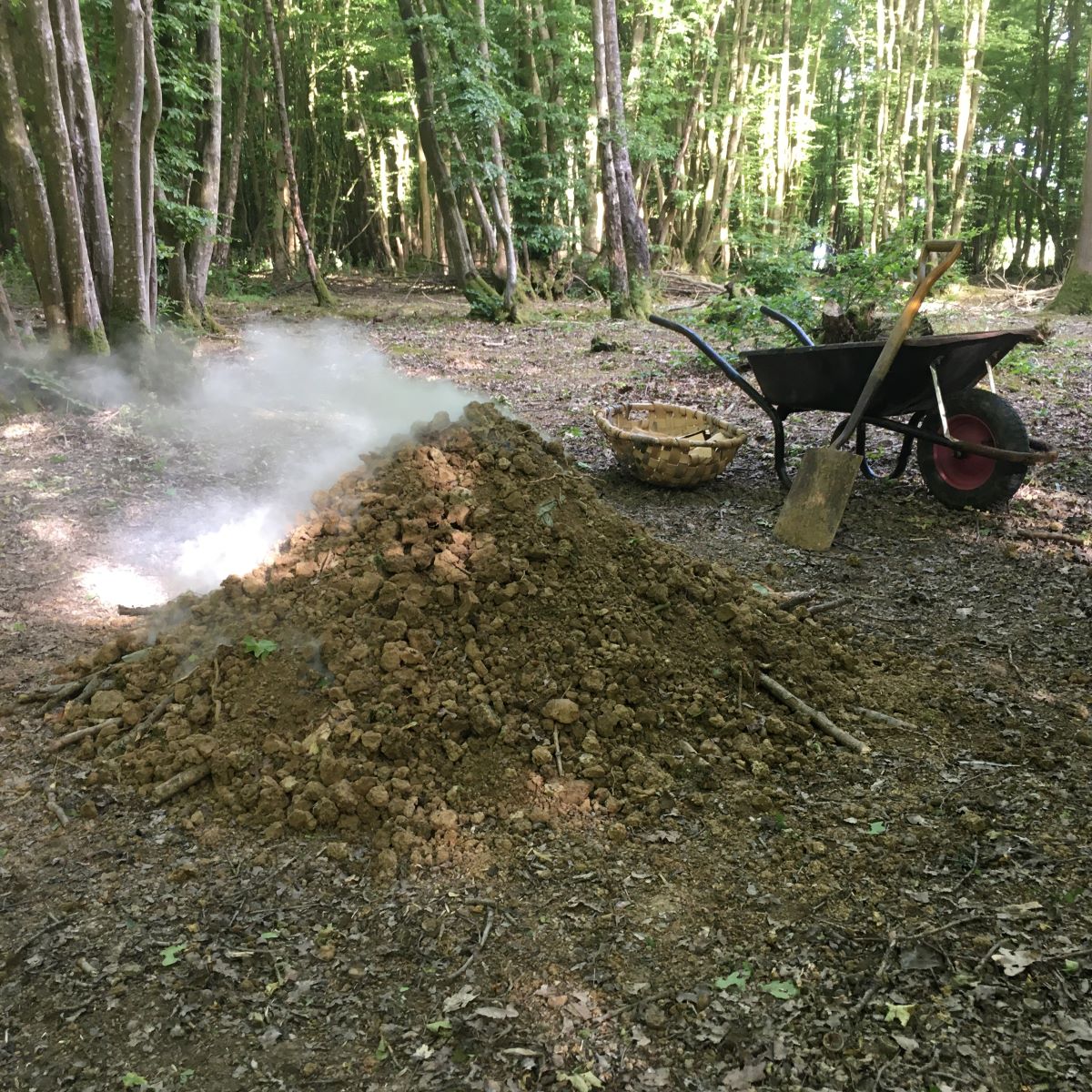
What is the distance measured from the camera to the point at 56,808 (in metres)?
2.41

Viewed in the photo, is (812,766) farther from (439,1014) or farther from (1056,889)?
(439,1014)

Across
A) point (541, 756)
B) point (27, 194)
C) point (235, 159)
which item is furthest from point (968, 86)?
point (541, 756)

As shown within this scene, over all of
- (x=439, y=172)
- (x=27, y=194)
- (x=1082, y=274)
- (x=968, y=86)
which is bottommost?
(x=1082, y=274)

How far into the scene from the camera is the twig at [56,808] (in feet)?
7.79

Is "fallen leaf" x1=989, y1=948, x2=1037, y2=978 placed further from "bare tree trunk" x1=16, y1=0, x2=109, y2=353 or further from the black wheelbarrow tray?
"bare tree trunk" x1=16, y1=0, x2=109, y2=353

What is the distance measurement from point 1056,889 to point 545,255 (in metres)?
14.8

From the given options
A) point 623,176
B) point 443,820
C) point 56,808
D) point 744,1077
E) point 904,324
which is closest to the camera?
point 744,1077

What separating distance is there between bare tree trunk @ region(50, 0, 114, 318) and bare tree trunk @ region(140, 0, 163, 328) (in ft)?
1.09

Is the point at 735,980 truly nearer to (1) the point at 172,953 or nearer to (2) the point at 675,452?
(1) the point at 172,953

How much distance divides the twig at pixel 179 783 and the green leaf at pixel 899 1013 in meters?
1.99

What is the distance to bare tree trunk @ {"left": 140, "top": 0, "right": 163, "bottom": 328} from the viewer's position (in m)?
6.62

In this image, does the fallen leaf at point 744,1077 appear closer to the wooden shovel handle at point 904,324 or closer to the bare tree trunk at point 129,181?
the wooden shovel handle at point 904,324

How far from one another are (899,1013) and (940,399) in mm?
3560

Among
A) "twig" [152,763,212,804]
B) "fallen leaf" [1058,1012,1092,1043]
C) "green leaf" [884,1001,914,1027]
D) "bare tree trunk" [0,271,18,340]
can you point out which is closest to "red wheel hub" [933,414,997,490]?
"fallen leaf" [1058,1012,1092,1043]
